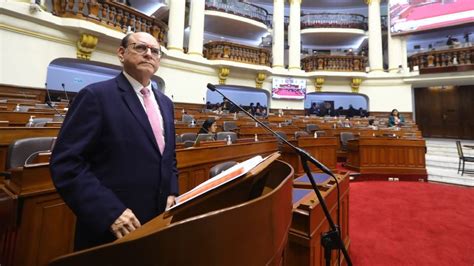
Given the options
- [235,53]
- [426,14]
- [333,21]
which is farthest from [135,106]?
[333,21]

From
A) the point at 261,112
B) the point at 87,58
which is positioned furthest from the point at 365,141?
the point at 87,58

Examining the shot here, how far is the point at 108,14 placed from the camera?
6.10m

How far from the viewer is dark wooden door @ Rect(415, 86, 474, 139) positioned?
34.1 ft

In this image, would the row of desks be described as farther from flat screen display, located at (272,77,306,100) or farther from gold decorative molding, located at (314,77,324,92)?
gold decorative molding, located at (314,77,324,92)

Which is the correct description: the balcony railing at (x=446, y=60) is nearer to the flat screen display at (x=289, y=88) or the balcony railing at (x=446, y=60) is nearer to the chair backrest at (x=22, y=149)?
the flat screen display at (x=289, y=88)

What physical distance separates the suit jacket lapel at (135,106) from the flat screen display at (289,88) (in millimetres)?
10148

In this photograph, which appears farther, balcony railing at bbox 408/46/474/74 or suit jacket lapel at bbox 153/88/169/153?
balcony railing at bbox 408/46/474/74

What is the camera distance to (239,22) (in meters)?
11.0

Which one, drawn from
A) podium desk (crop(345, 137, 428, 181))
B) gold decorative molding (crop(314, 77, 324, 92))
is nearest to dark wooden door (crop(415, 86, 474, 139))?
gold decorative molding (crop(314, 77, 324, 92))

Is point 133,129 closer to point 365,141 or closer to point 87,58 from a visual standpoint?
point 365,141

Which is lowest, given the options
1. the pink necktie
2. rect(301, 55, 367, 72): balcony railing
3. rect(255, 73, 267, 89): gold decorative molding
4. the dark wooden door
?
the pink necktie

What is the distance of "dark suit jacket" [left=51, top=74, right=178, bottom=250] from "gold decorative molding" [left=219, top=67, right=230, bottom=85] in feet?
28.7

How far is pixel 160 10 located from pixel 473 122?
46.4ft

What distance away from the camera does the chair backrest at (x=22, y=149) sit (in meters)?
1.88
